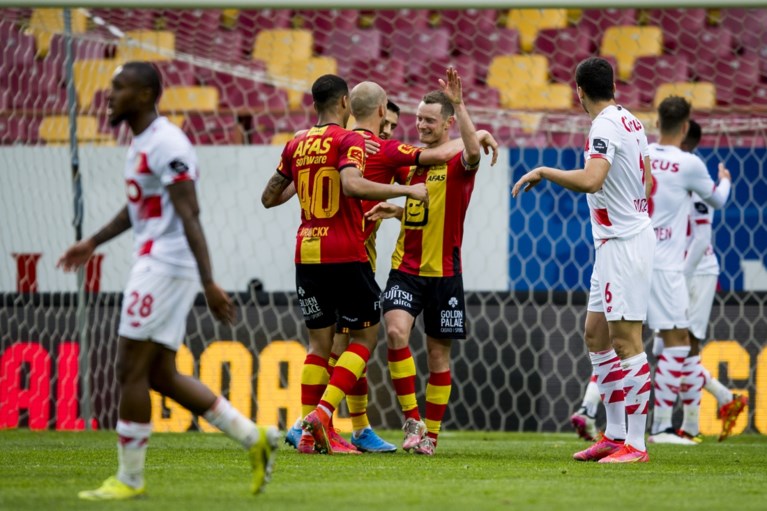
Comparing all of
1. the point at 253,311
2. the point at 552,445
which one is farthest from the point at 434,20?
the point at 552,445

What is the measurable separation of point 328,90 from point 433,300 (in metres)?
1.27

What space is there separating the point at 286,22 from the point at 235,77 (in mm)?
1709

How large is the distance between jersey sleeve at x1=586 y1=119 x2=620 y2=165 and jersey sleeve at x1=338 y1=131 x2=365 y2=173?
1.11 m

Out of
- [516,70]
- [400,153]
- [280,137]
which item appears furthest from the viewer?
[516,70]

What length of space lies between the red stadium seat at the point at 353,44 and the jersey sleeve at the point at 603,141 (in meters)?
6.98

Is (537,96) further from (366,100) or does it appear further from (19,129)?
(366,100)

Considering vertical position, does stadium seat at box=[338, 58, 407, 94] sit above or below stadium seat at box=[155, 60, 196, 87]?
above

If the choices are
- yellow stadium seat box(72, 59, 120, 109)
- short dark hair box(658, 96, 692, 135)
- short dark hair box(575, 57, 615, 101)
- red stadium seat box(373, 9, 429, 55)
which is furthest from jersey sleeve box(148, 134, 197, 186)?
red stadium seat box(373, 9, 429, 55)

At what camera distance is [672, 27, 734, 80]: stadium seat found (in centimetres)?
1209

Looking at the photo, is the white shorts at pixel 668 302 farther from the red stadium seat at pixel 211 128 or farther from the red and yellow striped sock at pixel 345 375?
the red stadium seat at pixel 211 128

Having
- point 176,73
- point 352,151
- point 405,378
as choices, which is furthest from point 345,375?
point 176,73

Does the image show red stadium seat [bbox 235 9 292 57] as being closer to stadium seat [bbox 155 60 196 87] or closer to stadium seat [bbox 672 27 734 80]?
stadium seat [bbox 155 60 196 87]

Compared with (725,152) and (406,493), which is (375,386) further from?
(406,493)

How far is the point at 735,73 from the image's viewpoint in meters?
11.9
